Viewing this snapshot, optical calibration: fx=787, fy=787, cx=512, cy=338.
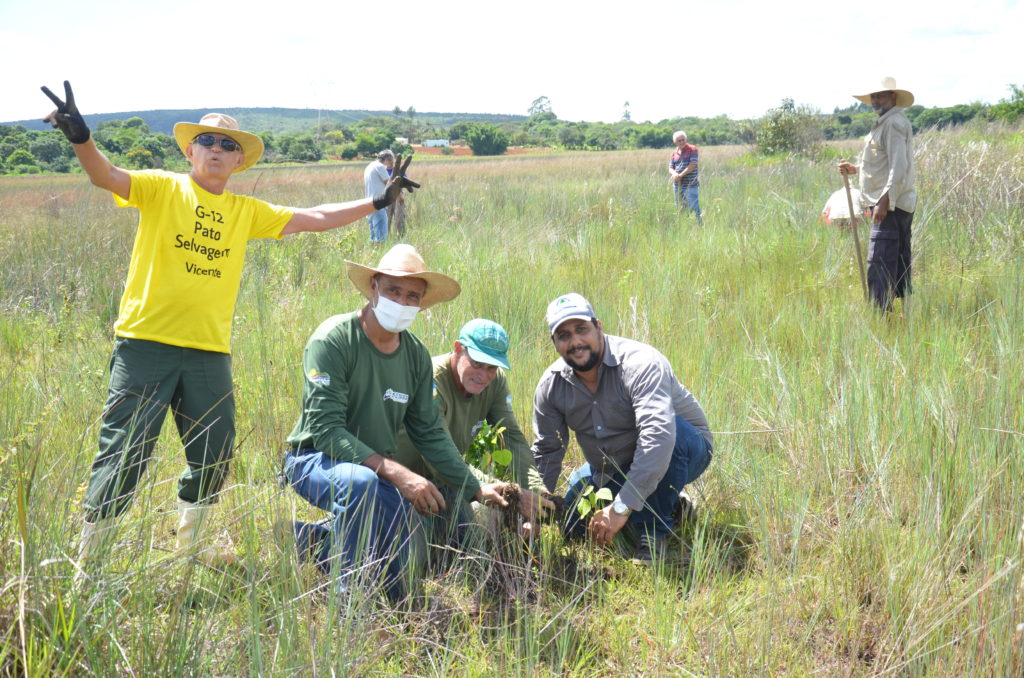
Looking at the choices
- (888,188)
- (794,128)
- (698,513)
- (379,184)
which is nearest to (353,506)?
(698,513)

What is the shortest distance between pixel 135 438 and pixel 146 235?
2.56 ft

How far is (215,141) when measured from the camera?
3176mm

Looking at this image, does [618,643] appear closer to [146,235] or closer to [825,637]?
[825,637]

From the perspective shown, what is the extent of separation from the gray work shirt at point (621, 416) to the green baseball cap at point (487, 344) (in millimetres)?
353

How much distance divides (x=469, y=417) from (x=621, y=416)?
2.38ft

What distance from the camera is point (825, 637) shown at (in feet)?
8.25

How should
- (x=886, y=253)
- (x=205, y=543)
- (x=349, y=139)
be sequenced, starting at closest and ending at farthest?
(x=205, y=543) < (x=886, y=253) < (x=349, y=139)

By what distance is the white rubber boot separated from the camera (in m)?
1.88

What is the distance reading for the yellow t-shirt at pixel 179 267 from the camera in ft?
9.71

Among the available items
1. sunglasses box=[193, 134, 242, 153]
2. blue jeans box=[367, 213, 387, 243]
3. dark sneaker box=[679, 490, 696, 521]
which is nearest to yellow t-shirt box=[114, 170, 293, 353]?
sunglasses box=[193, 134, 242, 153]

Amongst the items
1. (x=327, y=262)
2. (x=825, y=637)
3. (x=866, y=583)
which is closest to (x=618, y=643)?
(x=825, y=637)

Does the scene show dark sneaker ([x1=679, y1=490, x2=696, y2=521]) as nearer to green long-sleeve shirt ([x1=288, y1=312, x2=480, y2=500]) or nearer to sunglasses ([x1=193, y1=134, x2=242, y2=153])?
green long-sleeve shirt ([x1=288, y1=312, x2=480, y2=500])

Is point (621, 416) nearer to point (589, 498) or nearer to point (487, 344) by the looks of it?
point (589, 498)

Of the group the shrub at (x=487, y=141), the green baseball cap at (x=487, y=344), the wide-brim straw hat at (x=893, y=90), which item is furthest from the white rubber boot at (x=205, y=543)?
the shrub at (x=487, y=141)
